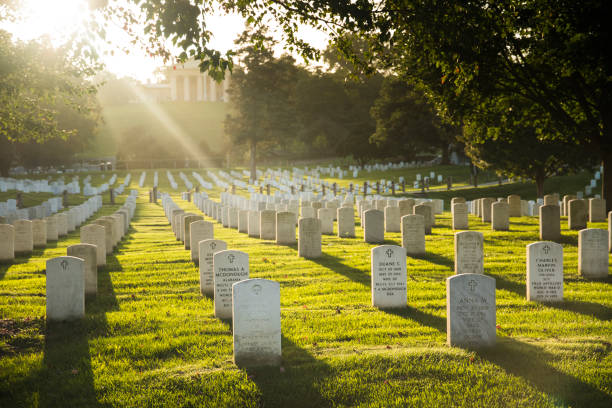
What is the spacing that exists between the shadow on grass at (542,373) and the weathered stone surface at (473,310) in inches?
7.3

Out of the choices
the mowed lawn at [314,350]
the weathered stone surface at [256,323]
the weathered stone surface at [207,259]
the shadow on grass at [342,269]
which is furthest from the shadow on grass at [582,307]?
the weathered stone surface at [207,259]

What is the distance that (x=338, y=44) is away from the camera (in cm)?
1024

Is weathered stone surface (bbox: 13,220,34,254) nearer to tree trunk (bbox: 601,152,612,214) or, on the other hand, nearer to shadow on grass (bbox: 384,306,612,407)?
shadow on grass (bbox: 384,306,612,407)

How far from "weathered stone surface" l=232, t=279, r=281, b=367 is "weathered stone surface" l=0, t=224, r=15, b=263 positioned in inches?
382

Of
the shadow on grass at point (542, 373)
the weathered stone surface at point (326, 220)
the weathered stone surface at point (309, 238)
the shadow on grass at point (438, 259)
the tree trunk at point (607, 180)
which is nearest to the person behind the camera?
A: the shadow on grass at point (542, 373)

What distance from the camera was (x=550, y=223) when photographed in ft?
50.8

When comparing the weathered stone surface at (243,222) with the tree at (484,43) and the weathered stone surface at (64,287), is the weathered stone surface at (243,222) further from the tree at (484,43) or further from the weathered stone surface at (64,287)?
the weathered stone surface at (64,287)

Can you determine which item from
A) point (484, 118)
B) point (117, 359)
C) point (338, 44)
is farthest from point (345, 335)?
point (484, 118)

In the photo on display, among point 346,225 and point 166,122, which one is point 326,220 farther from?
point 166,122

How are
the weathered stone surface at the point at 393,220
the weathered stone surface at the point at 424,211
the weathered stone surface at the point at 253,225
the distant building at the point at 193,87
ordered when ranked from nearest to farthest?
the weathered stone surface at the point at 424,211 < the weathered stone surface at the point at 253,225 < the weathered stone surface at the point at 393,220 < the distant building at the point at 193,87

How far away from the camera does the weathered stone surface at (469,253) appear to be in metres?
10.6

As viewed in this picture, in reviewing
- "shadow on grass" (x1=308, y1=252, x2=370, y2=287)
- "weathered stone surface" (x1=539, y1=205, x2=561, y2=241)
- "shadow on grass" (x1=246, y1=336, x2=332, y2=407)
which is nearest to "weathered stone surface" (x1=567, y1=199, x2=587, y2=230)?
"weathered stone surface" (x1=539, y1=205, x2=561, y2=241)

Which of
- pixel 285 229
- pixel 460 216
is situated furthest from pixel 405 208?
pixel 285 229

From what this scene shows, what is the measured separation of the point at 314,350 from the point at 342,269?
17.8 ft
